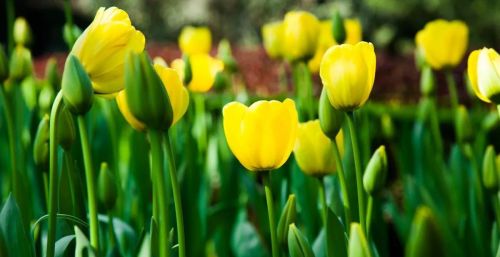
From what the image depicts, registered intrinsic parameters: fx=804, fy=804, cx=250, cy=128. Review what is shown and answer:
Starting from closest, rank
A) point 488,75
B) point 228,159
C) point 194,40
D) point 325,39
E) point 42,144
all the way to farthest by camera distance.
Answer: point 488,75
point 42,144
point 228,159
point 325,39
point 194,40

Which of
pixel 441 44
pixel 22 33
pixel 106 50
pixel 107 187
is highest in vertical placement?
pixel 22 33

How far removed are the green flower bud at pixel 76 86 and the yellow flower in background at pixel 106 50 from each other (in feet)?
0.19

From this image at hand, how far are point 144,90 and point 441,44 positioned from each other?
1.65 m

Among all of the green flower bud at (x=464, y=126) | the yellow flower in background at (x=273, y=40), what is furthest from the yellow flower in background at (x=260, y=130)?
the yellow flower in background at (x=273, y=40)

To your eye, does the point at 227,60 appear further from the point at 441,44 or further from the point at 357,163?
the point at 357,163

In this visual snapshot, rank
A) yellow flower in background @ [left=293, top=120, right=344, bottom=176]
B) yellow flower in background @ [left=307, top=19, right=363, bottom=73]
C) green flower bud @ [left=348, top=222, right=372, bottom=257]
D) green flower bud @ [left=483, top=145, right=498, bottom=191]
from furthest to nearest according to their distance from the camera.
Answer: yellow flower in background @ [left=307, top=19, right=363, bottom=73], green flower bud @ [left=483, top=145, right=498, bottom=191], yellow flower in background @ [left=293, top=120, right=344, bottom=176], green flower bud @ [left=348, top=222, right=372, bottom=257]

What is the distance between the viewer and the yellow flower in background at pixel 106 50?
3.18 ft

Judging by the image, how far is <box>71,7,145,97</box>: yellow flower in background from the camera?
0.97 metres

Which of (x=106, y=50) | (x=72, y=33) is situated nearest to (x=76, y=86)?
(x=106, y=50)

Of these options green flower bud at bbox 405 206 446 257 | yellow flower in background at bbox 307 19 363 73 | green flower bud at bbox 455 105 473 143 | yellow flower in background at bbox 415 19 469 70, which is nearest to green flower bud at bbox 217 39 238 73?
yellow flower in background at bbox 307 19 363 73

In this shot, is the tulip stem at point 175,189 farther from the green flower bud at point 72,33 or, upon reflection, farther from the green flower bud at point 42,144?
the green flower bud at point 72,33

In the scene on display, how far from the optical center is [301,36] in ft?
6.28

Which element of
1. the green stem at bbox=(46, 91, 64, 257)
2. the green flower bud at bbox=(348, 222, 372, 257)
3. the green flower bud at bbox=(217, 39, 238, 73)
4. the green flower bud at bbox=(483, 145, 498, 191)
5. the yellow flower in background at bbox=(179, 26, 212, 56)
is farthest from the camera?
the yellow flower in background at bbox=(179, 26, 212, 56)

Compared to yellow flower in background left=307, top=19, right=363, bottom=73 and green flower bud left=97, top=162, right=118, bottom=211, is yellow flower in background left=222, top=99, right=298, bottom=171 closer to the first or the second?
green flower bud left=97, top=162, right=118, bottom=211
